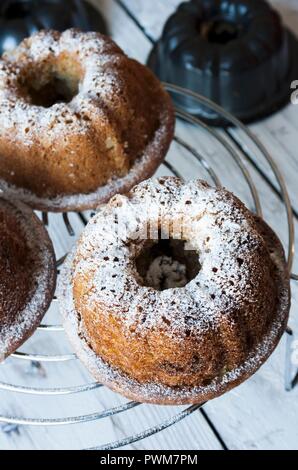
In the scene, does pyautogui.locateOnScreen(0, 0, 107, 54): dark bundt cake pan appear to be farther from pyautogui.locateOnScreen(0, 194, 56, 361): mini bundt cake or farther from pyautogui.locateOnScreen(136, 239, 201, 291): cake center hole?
pyautogui.locateOnScreen(136, 239, 201, 291): cake center hole

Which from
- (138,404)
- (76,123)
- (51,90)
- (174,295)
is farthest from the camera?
(51,90)

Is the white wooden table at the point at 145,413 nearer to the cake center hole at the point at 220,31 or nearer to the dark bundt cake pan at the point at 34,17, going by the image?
the cake center hole at the point at 220,31

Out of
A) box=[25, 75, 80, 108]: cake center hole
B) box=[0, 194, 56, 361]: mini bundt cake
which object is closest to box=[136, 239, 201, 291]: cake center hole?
box=[0, 194, 56, 361]: mini bundt cake

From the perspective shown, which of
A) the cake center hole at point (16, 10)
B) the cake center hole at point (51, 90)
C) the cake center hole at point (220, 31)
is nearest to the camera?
the cake center hole at point (51, 90)

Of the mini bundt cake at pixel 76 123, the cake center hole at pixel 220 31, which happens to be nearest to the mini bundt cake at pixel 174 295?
the mini bundt cake at pixel 76 123

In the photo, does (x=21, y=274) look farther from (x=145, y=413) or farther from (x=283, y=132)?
(x=283, y=132)

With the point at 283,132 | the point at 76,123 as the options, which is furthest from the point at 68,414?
the point at 283,132
